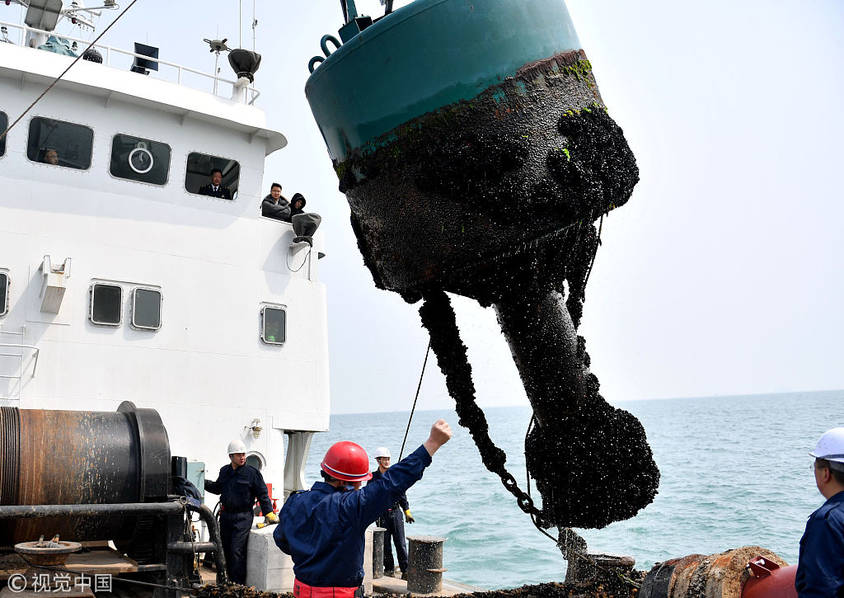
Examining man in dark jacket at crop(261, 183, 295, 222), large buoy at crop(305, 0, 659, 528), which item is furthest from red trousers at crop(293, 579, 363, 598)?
man in dark jacket at crop(261, 183, 295, 222)

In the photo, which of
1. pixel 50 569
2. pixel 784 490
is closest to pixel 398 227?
pixel 50 569

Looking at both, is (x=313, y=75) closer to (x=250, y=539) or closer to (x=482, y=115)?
(x=482, y=115)

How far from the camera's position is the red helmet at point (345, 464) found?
3.77 m

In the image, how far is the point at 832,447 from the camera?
2.96 metres

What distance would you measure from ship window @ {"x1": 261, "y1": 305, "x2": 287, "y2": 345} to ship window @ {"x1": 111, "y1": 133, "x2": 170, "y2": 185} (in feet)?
6.23

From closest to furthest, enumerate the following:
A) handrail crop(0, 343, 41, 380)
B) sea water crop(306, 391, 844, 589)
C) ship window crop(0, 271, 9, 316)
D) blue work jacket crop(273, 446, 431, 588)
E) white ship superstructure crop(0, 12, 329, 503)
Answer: blue work jacket crop(273, 446, 431, 588), handrail crop(0, 343, 41, 380), ship window crop(0, 271, 9, 316), white ship superstructure crop(0, 12, 329, 503), sea water crop(306, 391, 844, 589)

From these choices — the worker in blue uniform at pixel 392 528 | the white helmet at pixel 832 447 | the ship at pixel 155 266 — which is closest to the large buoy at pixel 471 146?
the white helmet at pixel 832 447

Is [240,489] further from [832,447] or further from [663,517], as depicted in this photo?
[663,517]

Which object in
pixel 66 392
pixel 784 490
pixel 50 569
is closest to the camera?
pixel 50 569

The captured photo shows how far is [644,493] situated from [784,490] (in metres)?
26.9

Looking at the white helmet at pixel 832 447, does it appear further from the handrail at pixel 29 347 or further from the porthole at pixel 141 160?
the porthole at pixel 141 160

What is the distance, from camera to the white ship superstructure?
7.59m

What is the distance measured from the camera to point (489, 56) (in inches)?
144

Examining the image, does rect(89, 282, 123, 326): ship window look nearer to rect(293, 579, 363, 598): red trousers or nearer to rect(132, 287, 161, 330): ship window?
rect(132, 287, 161, 330): ship window
